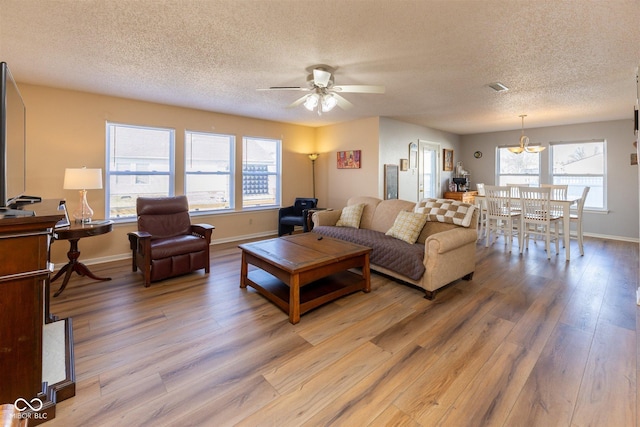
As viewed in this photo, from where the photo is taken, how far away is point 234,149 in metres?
5.62

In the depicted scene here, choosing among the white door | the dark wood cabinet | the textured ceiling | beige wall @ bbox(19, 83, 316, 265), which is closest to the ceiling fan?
the textured ceiling

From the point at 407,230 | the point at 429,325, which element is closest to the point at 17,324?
the point at 429,325

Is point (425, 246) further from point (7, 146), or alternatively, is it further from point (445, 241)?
point (7, 146)

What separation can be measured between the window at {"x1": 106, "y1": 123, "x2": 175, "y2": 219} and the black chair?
2.06m

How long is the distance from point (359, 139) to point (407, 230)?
2.91 metres

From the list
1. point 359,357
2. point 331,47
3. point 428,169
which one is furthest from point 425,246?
point 428,169

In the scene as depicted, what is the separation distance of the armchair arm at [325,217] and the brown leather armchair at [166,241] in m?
1.61

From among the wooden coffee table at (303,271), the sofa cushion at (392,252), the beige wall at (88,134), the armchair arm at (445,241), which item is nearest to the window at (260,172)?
the beige wall at (88,134)

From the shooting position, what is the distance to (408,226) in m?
3.60

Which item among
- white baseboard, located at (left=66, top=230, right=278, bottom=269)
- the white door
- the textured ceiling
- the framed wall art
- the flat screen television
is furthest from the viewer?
the white door

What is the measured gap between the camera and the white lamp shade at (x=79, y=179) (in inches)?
132

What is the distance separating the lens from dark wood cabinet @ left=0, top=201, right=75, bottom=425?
1350 millimetres

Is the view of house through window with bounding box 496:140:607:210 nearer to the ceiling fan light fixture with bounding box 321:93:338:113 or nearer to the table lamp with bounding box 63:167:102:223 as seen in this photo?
the ceiling fan light fixture with bounding box 321:93:338:113

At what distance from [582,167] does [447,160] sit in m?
2.73
